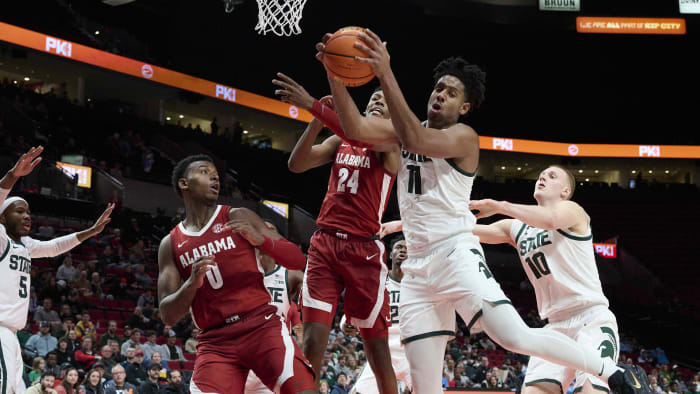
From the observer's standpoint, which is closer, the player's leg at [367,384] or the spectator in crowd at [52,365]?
the player's leg at [367,384]

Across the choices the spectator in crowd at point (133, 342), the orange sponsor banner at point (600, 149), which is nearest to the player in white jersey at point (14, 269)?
the spectator in crowd at point (133, 342)

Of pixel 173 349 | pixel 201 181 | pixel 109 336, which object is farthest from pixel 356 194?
pixel 173 349

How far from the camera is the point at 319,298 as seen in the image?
4.89 metres

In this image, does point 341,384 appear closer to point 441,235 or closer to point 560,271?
point 560,271

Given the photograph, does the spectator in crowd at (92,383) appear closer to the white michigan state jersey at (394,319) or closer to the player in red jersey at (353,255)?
the white michigan state jersey at (394,319)

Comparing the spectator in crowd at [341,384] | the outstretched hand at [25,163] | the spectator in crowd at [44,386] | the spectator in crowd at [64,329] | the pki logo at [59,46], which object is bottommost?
the spectator in crowd at [341,384]

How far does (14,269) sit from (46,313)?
676cm

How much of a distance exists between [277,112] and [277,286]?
2056 centimetres

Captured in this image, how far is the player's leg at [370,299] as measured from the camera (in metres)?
4.95

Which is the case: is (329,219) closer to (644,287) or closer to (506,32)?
(644,287)

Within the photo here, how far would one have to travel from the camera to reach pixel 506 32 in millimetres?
30375

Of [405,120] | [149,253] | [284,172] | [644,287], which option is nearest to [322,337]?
[405,120]

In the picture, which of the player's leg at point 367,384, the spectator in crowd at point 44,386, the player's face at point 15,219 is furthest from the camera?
the spectator in crowd at point 44,386

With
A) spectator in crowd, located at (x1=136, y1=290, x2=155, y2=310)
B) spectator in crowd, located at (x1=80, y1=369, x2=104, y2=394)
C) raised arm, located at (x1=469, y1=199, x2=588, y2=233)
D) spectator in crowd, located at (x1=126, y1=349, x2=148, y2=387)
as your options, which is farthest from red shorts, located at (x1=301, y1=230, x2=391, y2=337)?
spectator in crowd, located at (x1=136, y1=290, x2=155, y2=310)
